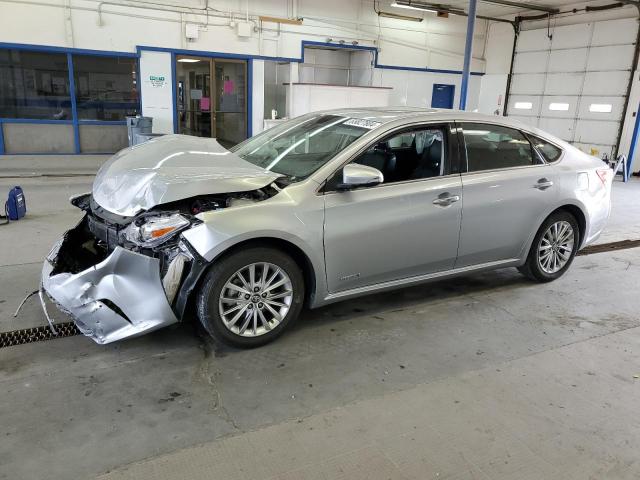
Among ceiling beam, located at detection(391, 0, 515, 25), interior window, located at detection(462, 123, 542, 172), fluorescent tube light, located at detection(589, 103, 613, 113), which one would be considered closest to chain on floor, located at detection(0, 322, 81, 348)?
interior window, located at detection(462, 123, 542, 172)

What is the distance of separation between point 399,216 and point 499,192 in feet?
3.27

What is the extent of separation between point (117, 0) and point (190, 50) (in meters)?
1.94

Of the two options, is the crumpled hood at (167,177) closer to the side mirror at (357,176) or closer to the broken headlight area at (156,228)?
the broken headlight area at (156,228)

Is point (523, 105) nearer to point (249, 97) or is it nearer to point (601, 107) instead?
point (601, 107)

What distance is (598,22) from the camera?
46.9 feet

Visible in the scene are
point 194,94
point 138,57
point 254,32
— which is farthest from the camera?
point 194,94

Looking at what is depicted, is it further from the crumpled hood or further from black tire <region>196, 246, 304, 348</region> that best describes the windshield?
black tire <region>196, 246, 304, 348</region>

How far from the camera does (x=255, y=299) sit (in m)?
3.23

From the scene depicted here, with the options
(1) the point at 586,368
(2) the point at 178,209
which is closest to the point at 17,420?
(2) the point at 178,209

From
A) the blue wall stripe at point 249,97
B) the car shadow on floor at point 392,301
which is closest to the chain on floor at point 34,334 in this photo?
the car shadow on floor at point 392,301

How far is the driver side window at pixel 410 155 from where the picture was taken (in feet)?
12.2

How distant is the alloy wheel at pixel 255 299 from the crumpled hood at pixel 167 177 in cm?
55

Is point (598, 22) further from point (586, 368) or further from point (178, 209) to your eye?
point (178, 209)

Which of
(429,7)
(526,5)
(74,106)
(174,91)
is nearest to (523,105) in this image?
(526,5)
